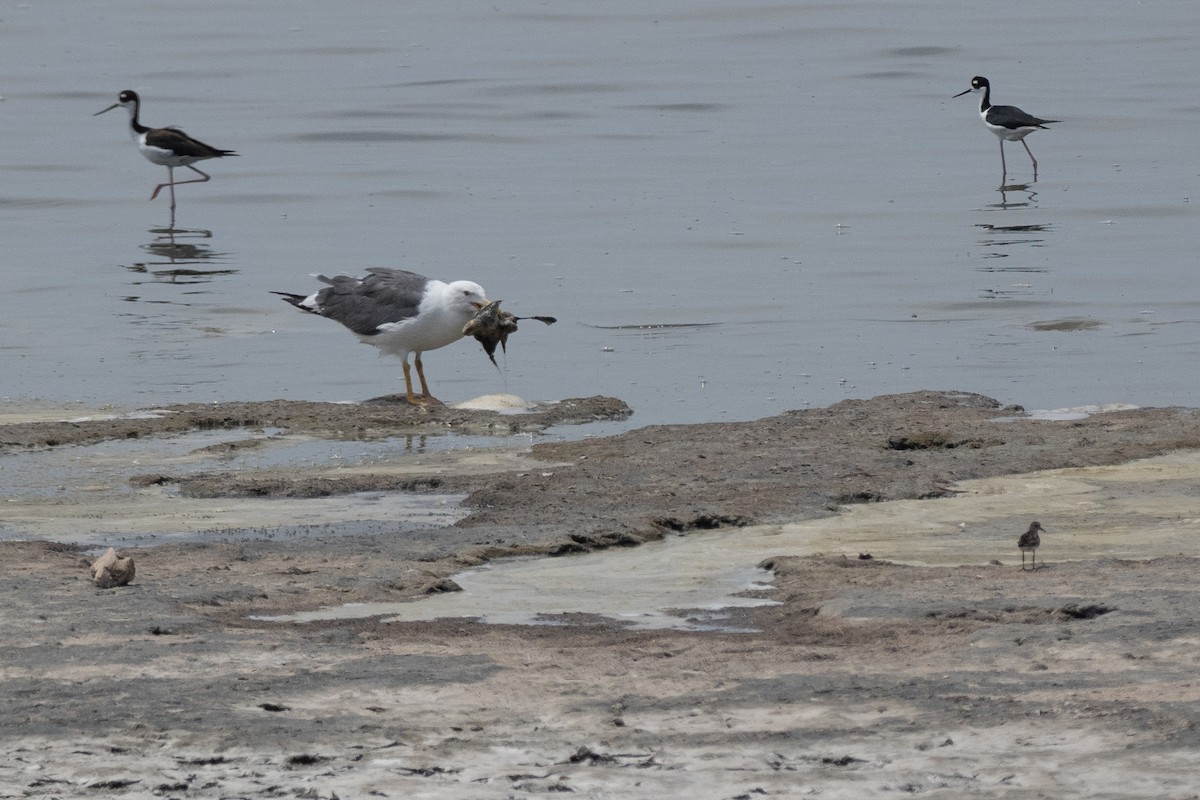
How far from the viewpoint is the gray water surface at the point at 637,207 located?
1329 centimetres

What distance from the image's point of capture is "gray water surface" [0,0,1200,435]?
13289 mm

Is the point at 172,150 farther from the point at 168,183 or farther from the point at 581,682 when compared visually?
the point at 581,682

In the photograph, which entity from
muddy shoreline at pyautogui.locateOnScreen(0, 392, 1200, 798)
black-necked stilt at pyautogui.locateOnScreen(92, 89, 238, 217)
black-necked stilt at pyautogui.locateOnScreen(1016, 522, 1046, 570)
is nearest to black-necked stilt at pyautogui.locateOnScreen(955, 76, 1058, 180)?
black-necked stilt at pyautogui.locateOnScreen(92, 89, 238, 217)

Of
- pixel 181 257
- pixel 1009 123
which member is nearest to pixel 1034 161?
pixel 1009 123

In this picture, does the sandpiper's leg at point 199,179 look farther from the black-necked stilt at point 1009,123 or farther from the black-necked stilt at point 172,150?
the black-necked stilt at point 1009,123

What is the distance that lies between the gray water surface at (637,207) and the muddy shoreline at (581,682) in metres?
4.70

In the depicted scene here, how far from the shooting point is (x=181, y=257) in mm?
19000

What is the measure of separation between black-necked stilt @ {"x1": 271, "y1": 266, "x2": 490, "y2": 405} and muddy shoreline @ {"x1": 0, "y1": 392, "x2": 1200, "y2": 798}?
4.25 metres

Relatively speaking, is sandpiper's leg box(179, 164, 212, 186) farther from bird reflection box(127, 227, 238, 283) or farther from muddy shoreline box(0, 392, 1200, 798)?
muddy shoreline box(0, 392, 1200, 798)

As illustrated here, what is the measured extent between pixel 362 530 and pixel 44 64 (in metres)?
31.7

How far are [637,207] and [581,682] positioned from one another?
16460 millimetres

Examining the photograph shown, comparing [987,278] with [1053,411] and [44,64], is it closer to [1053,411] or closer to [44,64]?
[1053,411]

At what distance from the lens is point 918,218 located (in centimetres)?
2042

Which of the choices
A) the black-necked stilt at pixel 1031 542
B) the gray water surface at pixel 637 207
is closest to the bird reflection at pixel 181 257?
the gray water surface at pixel 637 207
